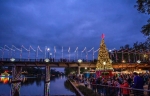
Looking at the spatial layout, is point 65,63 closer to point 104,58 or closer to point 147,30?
point 104,58

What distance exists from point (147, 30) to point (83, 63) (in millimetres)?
51297

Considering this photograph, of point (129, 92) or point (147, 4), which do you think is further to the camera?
point (147, 4)

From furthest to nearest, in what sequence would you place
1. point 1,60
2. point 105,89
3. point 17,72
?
point 17,72 < point 1,60 < point 105,89

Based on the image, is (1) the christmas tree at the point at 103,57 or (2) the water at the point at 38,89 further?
(1) the christmas tree at the point at 103,57

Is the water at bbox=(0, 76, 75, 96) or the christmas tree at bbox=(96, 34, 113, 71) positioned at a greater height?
the christmas tree at bbox=(96, 34, 113, 71)

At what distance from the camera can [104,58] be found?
41.8 metres

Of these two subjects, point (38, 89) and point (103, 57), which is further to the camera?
point (38, 89)

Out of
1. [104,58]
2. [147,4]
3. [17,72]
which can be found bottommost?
[17,72]

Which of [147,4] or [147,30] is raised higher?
[147,4]

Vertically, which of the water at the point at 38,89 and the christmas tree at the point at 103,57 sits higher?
the christmas tree at the point at 103,57

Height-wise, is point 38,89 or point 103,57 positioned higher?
point 103,57

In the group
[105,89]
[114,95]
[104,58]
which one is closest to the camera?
[114,95]

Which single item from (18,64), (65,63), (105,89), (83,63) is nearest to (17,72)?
(18,64)

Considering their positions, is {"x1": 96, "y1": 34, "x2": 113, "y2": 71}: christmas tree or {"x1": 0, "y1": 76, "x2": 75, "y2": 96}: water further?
{"x1": 96, "y1": 34, "x2": 113, "y2": 71}: christmas tree
